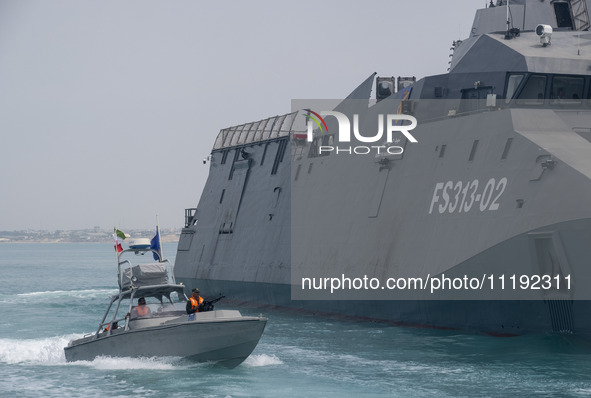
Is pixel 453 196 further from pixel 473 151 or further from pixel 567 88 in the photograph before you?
pixel 567 88

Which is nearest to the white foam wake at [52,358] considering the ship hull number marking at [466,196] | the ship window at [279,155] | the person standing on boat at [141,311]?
the person standing on boat at [141,311]

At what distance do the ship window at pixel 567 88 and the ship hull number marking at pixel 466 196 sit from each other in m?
3.56

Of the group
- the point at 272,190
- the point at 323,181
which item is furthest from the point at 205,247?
the point at 323,181

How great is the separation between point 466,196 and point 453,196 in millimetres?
566

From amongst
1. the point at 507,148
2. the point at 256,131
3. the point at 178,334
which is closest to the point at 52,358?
the point at 178,334

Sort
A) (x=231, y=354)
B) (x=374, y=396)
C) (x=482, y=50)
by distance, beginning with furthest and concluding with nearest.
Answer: (x=482, y=50), (x=231, y=354), (x=374, y=396)

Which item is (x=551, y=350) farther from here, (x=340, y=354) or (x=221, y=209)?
(x=221, y=209)

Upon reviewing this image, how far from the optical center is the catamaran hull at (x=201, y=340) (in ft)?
66.5

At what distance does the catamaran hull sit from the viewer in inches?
798

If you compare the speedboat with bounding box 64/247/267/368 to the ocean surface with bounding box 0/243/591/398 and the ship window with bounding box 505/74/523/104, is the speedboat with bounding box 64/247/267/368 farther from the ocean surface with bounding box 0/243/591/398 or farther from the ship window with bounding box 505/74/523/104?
the ship window with bounding box 505/74/523/104

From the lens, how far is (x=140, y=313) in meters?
21.5

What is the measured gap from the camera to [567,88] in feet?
81.7

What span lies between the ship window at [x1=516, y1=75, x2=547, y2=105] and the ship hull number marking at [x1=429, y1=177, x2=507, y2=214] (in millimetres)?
2886

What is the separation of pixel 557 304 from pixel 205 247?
919 inches
